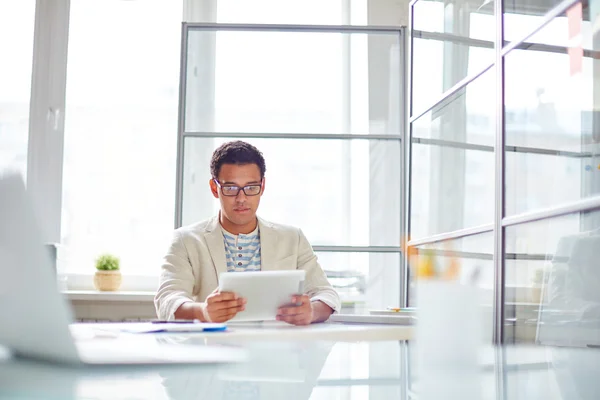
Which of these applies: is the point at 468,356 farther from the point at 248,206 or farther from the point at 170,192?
the point at 170,192

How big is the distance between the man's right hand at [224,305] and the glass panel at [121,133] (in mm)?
2671

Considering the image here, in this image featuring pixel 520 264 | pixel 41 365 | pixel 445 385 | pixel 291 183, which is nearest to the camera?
pixel 445 385

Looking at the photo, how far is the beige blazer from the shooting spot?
7.85ft

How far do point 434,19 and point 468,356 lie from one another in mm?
2977

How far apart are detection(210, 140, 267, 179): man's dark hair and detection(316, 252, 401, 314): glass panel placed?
115 cm

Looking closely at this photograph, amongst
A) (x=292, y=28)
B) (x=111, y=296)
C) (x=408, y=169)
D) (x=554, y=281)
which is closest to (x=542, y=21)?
(x=554, y=281)

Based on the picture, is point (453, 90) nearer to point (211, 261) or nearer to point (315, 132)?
point (315, 132)

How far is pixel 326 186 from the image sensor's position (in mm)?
3840

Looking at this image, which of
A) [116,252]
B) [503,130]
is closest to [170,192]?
[116,252]

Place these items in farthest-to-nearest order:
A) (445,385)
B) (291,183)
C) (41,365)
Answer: (291,183)
(41,365)
(445,385)

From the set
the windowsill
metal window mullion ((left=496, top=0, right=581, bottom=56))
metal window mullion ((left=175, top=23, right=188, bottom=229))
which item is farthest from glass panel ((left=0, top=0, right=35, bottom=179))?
metal window mullion ((left=496, top=0, right=581, bottom=56))

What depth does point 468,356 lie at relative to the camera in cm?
67

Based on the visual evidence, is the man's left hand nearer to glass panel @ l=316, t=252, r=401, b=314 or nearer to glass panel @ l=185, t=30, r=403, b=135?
glass panel @ l=316, t=252, r=401, b=314

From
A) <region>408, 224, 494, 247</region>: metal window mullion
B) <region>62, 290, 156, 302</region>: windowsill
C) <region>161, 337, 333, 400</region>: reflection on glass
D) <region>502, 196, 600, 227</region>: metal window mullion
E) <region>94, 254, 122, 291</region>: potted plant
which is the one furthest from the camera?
<region>94, 254, 122, 291</region>: potted plant
